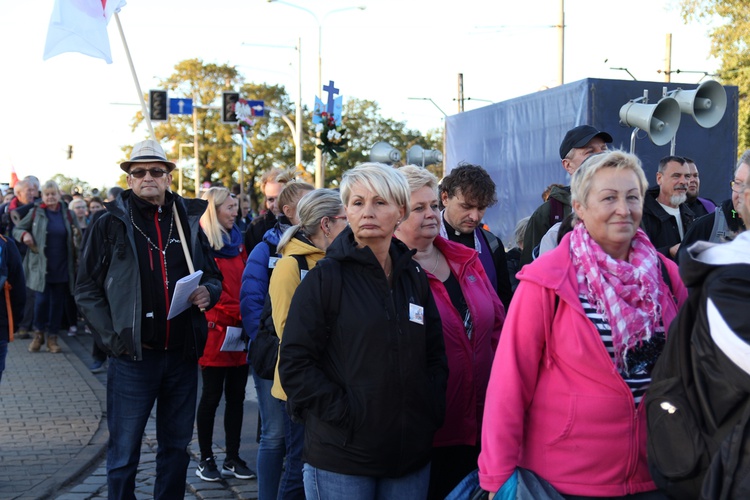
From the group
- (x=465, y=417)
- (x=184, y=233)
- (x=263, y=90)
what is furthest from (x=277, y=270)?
(x=263, y=90)

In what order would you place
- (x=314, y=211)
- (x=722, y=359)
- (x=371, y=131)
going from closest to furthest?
1. (x=722, y=359)
2. (x=314, y=211)
3. (x=371, y=131)

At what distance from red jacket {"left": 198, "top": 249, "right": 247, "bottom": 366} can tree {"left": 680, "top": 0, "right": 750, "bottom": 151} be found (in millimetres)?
28176

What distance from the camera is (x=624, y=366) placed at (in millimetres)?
2895

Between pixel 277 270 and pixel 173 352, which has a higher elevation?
pixel 277 270

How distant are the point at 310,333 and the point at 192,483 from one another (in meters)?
3.34

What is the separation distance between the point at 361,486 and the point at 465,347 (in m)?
0.88

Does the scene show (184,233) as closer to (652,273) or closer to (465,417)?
(465,417)

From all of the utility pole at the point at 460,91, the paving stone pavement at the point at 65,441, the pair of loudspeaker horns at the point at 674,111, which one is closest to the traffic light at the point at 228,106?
the utility pole at the point at 460,91

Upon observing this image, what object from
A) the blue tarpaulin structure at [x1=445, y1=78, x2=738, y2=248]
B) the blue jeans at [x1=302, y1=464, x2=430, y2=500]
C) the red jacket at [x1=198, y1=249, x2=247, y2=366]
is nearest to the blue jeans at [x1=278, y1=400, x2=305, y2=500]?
the blue jeans at [x1=302, y1=464, x2=430, y2=500]

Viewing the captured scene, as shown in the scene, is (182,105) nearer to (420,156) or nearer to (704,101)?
(420,156)

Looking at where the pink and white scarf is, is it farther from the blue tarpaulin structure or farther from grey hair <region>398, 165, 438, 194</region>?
the blue tarpaulin structure

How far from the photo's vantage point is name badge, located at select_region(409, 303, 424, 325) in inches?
133

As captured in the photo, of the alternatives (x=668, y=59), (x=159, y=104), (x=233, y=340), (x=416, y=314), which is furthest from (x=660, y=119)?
(x=159, y=104)

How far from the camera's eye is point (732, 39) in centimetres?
3108
